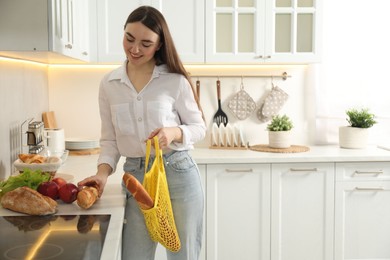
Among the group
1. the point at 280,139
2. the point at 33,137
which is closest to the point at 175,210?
the point at 33,137

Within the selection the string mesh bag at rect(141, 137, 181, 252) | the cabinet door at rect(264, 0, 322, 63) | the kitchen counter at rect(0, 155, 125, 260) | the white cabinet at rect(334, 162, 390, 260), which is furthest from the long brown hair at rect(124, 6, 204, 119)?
the white cabinet at rect(334, 162, 390, 260)

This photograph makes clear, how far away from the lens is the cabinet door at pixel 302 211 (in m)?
3.23

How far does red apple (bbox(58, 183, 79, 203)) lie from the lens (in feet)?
5.91

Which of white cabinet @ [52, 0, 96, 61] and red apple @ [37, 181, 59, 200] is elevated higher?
white cabinet @ [52, 0, 96, 61]

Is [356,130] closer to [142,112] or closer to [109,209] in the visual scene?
[142,112]

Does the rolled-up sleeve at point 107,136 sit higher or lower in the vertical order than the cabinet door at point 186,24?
lower

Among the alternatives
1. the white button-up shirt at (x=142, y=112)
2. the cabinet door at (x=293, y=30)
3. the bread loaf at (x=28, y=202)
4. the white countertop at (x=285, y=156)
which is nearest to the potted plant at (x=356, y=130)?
the white countertop at (x=285, y=156)

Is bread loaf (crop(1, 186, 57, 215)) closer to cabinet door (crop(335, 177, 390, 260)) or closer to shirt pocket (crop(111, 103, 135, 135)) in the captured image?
shirt pocket (crop(111, 103, 135, 135))

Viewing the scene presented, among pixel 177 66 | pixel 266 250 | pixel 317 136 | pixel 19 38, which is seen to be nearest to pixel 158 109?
pixel 177 66

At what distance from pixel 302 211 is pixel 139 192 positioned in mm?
1894

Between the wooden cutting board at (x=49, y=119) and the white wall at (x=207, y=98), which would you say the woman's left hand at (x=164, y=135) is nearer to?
the wooden cutting board at (x=49, y=119)

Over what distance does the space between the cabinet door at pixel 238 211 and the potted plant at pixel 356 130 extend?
0.72 meters

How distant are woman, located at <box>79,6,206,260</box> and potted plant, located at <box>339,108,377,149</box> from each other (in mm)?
1864

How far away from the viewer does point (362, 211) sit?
3.30 m
